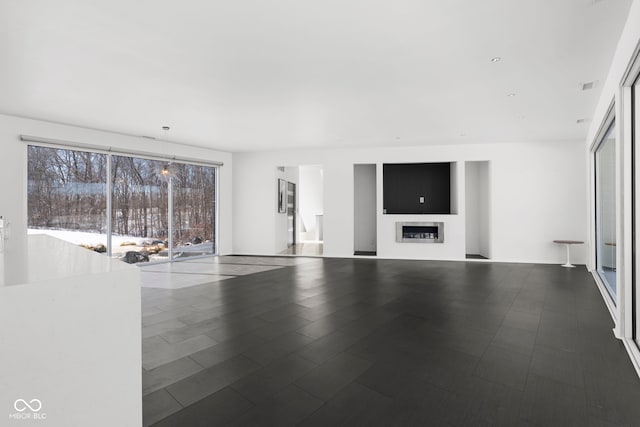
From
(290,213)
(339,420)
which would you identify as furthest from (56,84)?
(290,213)

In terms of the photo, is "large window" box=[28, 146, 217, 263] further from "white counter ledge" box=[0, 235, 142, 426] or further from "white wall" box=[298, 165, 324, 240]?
"white counter ledge" box=[0, 235, 142, 426]

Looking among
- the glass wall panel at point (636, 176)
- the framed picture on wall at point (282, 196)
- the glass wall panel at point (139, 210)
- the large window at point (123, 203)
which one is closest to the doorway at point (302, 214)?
the framed picture on wall at point (282, 196)

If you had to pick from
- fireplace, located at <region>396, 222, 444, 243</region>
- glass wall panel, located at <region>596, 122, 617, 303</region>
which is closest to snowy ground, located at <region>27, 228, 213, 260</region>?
fireplace, located at <region>396, 222, 444, 243</region>

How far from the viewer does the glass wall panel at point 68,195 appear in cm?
569

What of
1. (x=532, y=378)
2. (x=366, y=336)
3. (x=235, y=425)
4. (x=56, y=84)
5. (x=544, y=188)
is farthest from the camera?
(x=544, y=188)

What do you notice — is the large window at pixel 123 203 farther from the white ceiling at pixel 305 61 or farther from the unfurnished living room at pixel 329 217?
the white ceiling at pixel 305 61

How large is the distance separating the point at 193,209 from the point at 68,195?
8.88 ft

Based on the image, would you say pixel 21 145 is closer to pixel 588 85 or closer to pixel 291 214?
pixel 291 214

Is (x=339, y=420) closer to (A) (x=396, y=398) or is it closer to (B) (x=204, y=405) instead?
(A) (x=396, y=398)

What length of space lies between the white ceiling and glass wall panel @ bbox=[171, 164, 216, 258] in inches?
90.1

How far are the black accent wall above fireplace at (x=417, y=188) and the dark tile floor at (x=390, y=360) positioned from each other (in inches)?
156

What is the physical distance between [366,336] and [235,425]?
1557 millimetres

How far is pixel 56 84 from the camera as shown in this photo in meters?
4.09

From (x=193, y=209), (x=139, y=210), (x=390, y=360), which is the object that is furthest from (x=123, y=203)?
(x=390, y=360)
